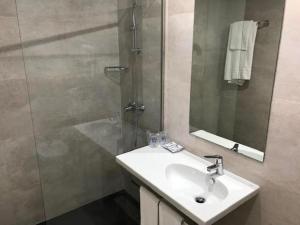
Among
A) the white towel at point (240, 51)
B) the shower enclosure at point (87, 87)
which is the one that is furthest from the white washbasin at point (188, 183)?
the white towel at point (240, 51)

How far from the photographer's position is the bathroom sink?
1415mm

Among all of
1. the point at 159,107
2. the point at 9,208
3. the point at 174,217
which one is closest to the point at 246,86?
the point at 159,107

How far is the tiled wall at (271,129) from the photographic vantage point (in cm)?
112

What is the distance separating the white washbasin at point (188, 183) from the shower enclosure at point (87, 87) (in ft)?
1.36

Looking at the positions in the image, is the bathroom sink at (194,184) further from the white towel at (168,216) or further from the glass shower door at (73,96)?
the glass shower door at (73,96)

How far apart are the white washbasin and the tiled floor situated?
766 mm

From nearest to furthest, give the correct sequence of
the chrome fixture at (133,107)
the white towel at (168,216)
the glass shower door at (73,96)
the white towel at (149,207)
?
the white towel at (168,216) → the white towel at (149,207) → the glass shower door at (73,96) → the chrome fixture at (133,107)

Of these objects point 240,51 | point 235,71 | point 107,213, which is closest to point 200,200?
point 235,71

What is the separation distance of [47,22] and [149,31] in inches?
31.7

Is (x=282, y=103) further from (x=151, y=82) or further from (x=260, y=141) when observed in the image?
(x=151, y=82)

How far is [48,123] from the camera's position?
6.59ft

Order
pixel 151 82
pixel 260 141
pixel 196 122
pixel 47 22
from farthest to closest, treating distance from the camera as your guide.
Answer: pixel 151 82 < pixel 47 22 < pixel 196 122 < pixel 260 141

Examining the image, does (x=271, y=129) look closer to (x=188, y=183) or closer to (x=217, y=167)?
(x=217, y=167)

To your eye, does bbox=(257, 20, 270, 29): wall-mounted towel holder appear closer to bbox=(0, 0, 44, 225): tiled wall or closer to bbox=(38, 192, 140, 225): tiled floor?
bbox=(0, 0, 44, 225): tiled wall
